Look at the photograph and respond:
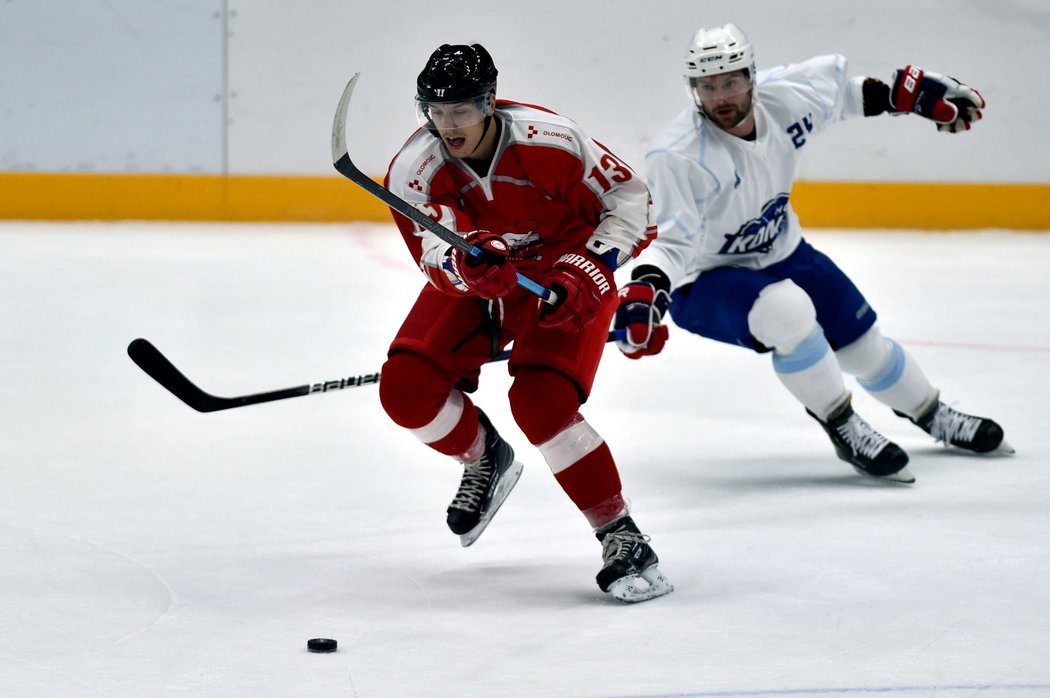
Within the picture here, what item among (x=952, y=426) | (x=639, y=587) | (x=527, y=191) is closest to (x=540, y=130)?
(x=527, y=191)

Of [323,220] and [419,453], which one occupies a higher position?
[419,453]

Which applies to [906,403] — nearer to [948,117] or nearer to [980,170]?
[948,117]

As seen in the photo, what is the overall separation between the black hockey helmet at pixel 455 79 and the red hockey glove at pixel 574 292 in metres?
Result: 0.32

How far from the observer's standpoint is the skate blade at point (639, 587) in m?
2.43

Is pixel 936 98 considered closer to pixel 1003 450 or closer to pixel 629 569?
pixel 1003 450

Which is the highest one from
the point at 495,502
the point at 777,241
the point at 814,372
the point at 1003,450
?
the point at 777,241

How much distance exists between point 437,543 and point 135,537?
55 cm

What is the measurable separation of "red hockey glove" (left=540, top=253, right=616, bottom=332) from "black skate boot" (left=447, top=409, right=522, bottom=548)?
395 millimetres

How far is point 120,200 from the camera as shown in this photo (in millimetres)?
7129

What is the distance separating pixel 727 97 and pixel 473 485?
1064mm

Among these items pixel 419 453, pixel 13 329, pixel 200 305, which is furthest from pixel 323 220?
pixel 419 453

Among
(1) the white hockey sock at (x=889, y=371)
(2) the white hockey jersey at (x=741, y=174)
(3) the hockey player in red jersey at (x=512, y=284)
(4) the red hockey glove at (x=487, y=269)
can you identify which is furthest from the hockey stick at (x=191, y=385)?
(1) the white hockey sock at (x=889, y=371)

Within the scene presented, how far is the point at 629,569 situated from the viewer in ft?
8.02

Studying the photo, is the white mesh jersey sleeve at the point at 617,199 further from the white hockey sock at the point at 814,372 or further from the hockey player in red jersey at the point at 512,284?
the white hockey sock at the point at 814,372
